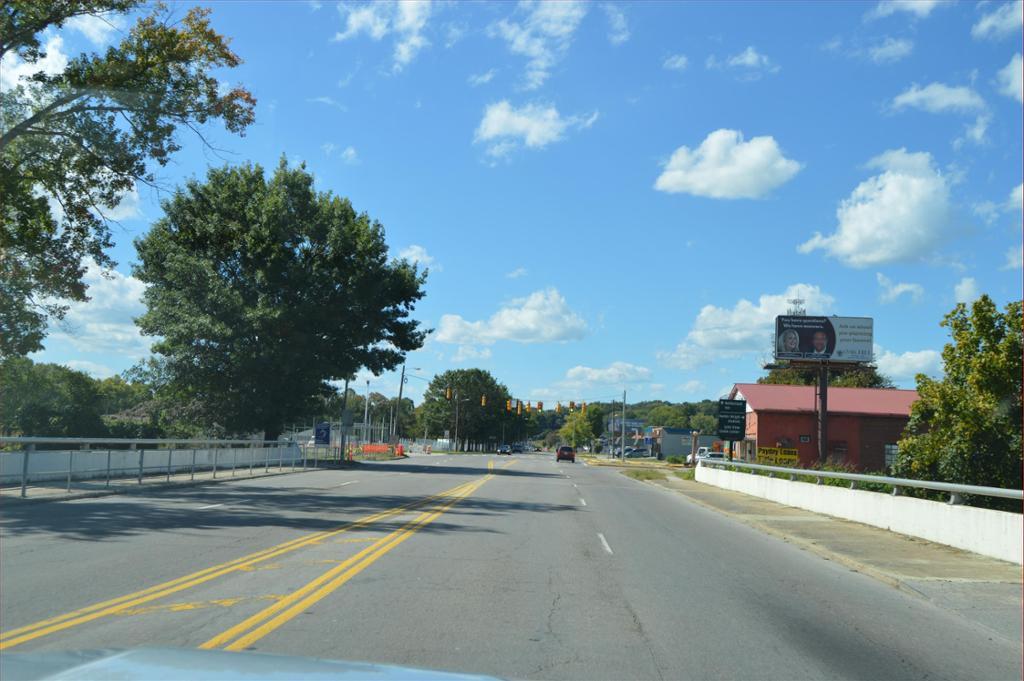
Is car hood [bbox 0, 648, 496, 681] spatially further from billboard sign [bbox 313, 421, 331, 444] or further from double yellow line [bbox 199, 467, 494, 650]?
billboard sign [bbox 313, 421, 331, 444]

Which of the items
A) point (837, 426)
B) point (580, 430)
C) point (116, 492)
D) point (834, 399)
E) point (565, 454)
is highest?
point (834, 399)

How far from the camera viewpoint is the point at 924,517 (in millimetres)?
16328

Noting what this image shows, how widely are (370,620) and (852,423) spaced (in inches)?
2358

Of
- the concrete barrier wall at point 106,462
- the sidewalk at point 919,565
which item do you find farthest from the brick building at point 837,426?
the sidewalk at point 919,565

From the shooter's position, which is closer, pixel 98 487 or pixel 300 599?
pixel 300 599

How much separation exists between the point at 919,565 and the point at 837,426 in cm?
5175

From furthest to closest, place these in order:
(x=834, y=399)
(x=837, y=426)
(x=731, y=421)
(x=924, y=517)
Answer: (x=834, y=399), (x=837, y=426), (x=731, y=421), (x=924, y=517)

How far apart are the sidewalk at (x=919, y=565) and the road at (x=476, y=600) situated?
362 mm

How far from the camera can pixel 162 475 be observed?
95.7 feet

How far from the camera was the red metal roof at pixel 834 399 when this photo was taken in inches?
2434

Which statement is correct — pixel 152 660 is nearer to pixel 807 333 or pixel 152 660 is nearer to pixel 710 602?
pixel 710 602

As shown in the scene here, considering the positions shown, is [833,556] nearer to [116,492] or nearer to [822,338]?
[116,492]

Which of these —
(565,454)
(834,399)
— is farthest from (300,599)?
(565,454)

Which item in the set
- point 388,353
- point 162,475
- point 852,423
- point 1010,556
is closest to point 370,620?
point 1010,556
